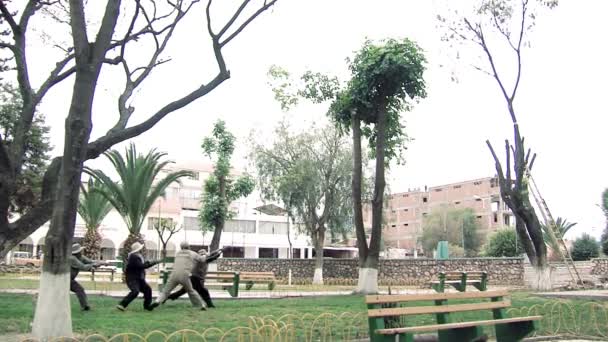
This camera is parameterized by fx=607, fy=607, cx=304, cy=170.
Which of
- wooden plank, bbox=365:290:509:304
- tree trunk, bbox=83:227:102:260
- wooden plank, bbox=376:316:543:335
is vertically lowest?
wooden plank, bbox=376:316:543:335

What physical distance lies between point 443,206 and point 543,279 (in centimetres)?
6463

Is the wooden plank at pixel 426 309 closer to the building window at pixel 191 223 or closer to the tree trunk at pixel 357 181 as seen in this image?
the tree trunk at pixel 357 181

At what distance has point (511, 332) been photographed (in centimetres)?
838

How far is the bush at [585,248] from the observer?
4266 centimetres

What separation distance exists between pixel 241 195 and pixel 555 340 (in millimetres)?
28046

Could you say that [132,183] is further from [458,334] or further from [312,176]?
[458,334]

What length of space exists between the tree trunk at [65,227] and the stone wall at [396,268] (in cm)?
1958

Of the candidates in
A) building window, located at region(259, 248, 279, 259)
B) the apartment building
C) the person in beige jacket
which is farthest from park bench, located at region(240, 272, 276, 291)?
the apartment building

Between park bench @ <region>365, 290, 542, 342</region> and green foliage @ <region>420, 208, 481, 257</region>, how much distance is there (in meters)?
70.0

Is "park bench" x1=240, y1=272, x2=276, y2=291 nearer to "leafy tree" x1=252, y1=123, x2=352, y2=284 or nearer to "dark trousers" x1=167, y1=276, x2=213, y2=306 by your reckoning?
"dark trousers" x1=167, y1=276, x2=213, y2=306

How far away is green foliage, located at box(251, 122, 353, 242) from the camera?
33094 mm

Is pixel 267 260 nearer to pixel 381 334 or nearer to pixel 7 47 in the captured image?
pixel 7 47

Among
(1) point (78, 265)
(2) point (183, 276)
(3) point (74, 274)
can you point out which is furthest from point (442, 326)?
(3) point (74, 274)

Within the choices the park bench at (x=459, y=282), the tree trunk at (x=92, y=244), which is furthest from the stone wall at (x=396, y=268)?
the tree trunk at (x=92, y=244)
